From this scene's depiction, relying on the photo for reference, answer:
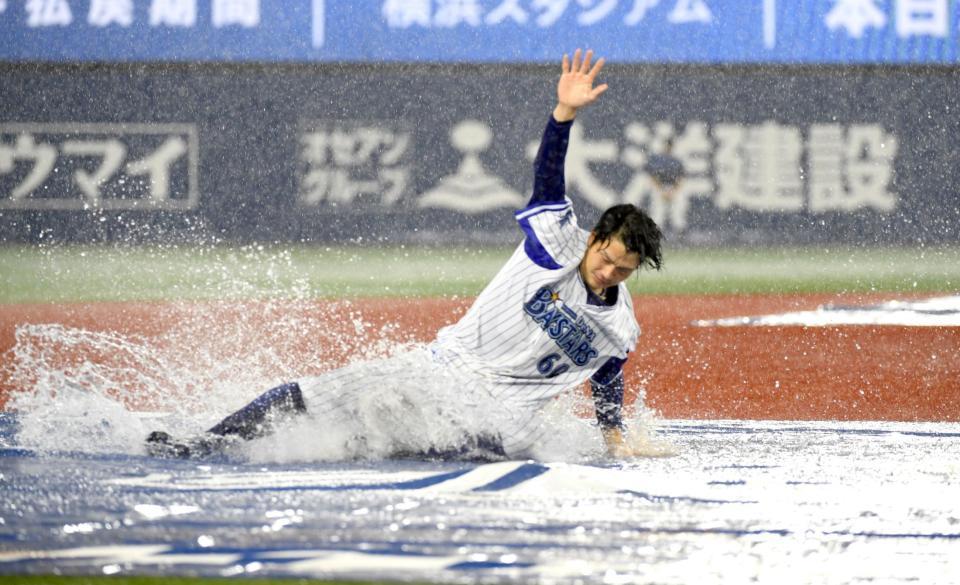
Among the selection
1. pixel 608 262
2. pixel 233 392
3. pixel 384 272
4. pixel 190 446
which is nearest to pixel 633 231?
pixel 608 262

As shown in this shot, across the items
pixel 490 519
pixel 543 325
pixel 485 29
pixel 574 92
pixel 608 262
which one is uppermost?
pixel 485 29

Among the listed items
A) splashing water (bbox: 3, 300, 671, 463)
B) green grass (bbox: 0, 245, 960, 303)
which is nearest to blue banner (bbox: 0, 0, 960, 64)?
green grass (bbox: 0, 245, 960, 303)

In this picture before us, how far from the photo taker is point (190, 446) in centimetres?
349

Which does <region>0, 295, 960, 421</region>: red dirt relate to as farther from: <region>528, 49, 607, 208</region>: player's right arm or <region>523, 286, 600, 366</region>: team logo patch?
<region>528, 49, 607, 208</region>: player's right arm

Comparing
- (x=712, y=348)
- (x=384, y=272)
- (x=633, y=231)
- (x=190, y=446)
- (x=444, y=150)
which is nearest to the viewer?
(x=633, y=231)

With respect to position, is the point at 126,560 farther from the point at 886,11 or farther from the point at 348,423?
the point at 886,11

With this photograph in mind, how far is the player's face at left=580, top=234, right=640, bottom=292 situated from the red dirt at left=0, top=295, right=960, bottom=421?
1702mm

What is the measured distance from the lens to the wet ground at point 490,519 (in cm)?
233

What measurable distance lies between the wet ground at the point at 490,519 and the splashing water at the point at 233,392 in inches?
5.4

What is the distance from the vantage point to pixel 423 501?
2881 millimetres

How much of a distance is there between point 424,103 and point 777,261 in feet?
12.3

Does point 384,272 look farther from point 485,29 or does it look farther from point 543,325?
point 543,325

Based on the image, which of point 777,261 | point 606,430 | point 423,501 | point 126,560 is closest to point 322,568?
point 126,560

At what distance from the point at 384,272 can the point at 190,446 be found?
8608mm
